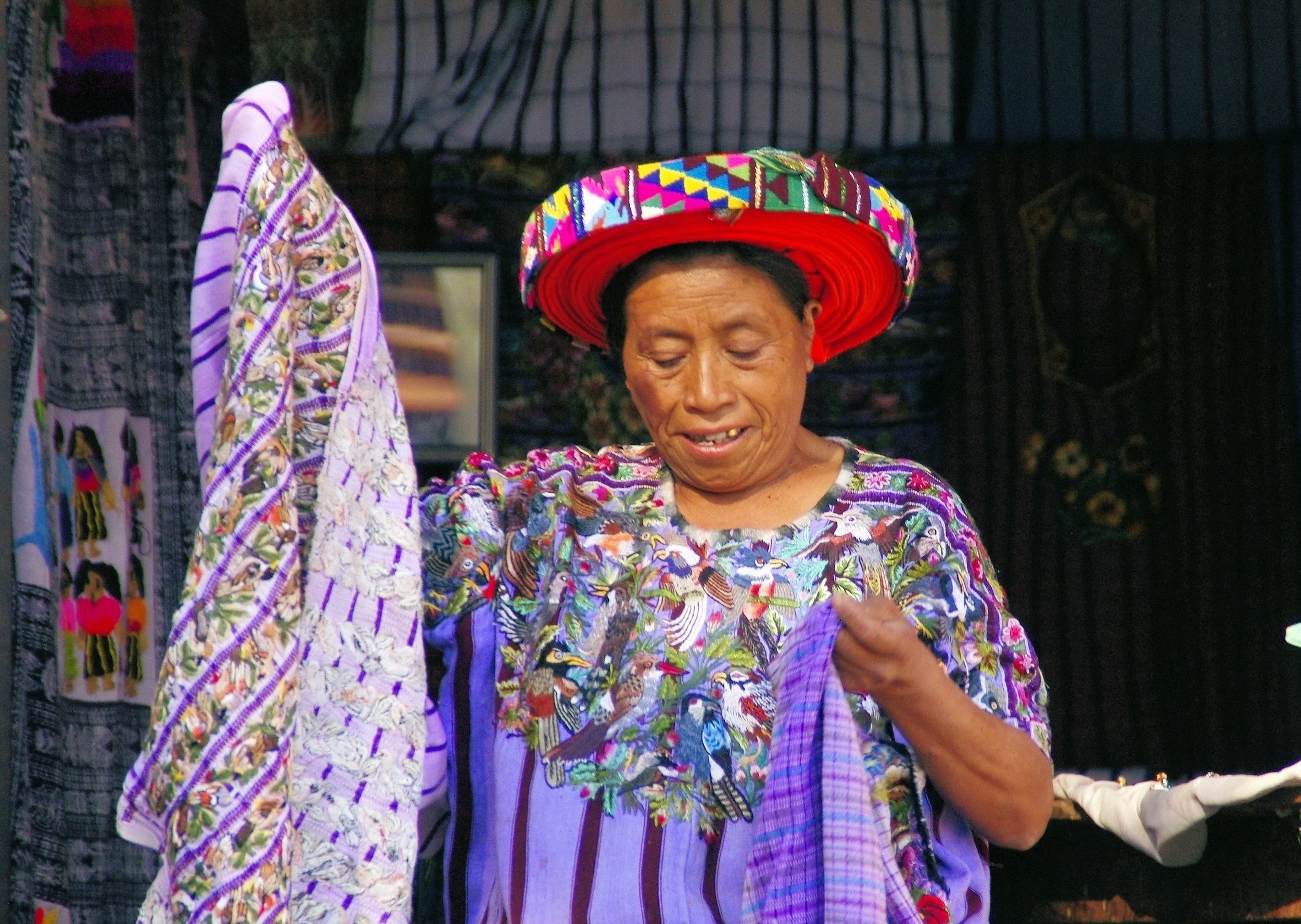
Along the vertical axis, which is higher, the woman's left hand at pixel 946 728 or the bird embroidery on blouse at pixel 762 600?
the bird embroidery on blouse at pixel 762 600

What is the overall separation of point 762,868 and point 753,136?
2222mm

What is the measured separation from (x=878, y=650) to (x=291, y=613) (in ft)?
2.30

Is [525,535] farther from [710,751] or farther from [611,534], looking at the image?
[710,751]

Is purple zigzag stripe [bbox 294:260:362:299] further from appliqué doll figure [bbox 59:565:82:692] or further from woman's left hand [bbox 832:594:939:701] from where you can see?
appliqué doll figure [bbox 59:565:82:692]

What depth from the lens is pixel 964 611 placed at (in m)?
2.06

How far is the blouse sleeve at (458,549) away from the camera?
7.34ft

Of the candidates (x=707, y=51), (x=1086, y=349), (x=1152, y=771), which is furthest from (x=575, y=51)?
(x=1152, y=771)

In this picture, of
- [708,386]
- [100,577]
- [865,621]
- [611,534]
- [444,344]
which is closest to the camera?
[865,621]

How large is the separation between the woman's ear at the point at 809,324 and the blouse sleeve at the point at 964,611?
0.26m

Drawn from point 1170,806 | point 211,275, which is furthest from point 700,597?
point 1170,806

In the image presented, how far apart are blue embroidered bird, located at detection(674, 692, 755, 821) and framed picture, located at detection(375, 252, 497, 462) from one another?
4.76 feet

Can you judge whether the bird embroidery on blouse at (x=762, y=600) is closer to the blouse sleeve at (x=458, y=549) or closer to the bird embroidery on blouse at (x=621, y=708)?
the bird embroidery on blouse at (x=621, y=708)

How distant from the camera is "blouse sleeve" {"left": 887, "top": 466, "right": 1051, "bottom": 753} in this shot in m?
2.04

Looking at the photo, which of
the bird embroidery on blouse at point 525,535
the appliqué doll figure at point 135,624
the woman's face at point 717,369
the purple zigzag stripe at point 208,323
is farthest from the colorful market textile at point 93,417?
the woman's face at point 717,369
